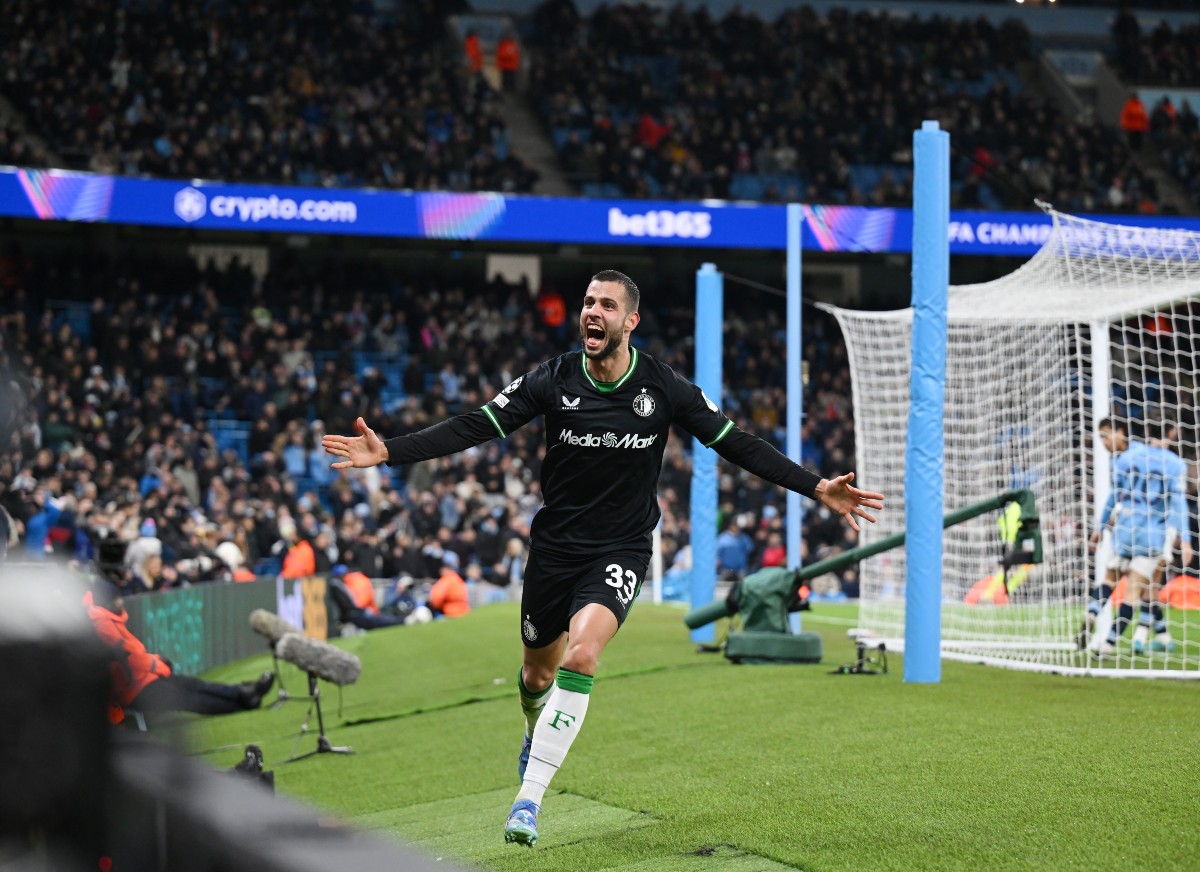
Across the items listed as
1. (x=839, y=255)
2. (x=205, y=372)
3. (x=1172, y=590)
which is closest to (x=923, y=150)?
(x=1172, y=590)

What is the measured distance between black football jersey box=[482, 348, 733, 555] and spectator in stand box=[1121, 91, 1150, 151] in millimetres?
32687

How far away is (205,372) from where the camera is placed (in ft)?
86.9

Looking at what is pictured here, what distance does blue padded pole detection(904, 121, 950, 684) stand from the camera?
10125mm

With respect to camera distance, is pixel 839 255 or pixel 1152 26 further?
pixel 1152 26

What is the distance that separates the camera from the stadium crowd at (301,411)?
2105cm

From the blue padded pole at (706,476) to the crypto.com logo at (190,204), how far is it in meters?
14.7

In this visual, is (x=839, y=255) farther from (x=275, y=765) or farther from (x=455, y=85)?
(x=275, y=765)

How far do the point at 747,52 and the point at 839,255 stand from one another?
639 cm

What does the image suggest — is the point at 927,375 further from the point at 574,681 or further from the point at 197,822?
the point at 197,822

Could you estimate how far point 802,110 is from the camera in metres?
34.2

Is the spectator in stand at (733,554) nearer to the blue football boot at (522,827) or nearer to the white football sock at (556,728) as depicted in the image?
the white football sock at (556,728)

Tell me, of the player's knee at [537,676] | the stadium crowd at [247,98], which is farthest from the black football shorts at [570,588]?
the stadium crowd at [247,98]

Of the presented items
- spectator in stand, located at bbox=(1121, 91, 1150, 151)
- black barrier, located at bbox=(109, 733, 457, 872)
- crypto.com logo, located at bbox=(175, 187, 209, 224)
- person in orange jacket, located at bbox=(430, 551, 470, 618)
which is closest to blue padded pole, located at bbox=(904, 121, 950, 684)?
black barrier, located at bbox=(109, 733, 457, 872)

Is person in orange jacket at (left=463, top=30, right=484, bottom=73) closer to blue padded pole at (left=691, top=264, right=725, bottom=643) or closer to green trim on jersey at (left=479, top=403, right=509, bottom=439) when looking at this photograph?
blue padded pole at (left=691, top=264, right=725, bottom=643)
